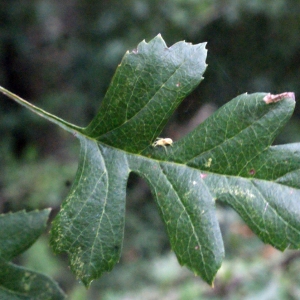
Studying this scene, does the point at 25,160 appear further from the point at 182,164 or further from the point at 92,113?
the point at 182,164

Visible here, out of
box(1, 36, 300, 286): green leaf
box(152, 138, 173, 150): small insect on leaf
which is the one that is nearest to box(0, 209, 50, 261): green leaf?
box(1, 36, 300, 286): green leaf

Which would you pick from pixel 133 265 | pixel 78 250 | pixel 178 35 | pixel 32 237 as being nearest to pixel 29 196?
pixel 133 265

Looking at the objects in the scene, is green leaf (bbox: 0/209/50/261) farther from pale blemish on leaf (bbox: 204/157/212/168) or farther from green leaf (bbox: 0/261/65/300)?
pale blemish on leaf (bbox: 204/157/212/168)

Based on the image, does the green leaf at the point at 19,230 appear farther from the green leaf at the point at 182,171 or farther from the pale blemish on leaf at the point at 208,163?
the pale blemish on leaf at the point at 208,163

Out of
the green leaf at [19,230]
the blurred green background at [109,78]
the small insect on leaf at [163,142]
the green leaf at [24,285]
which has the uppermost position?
the small insect on leaf at [163,142]

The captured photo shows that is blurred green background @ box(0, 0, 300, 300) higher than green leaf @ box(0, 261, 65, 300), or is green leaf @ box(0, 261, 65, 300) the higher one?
green leaf @ box(0, 261, 65, 300)

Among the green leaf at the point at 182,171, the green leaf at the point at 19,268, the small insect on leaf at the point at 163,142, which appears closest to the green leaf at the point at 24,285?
the green leaf at the point at 19,268

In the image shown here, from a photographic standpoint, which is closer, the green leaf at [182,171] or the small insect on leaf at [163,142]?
the green leaf at [182,171]

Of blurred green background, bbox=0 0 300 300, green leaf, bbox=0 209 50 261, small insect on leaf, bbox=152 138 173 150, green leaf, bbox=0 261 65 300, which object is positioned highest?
small insect on leaf, bbox=152 138 173 150
